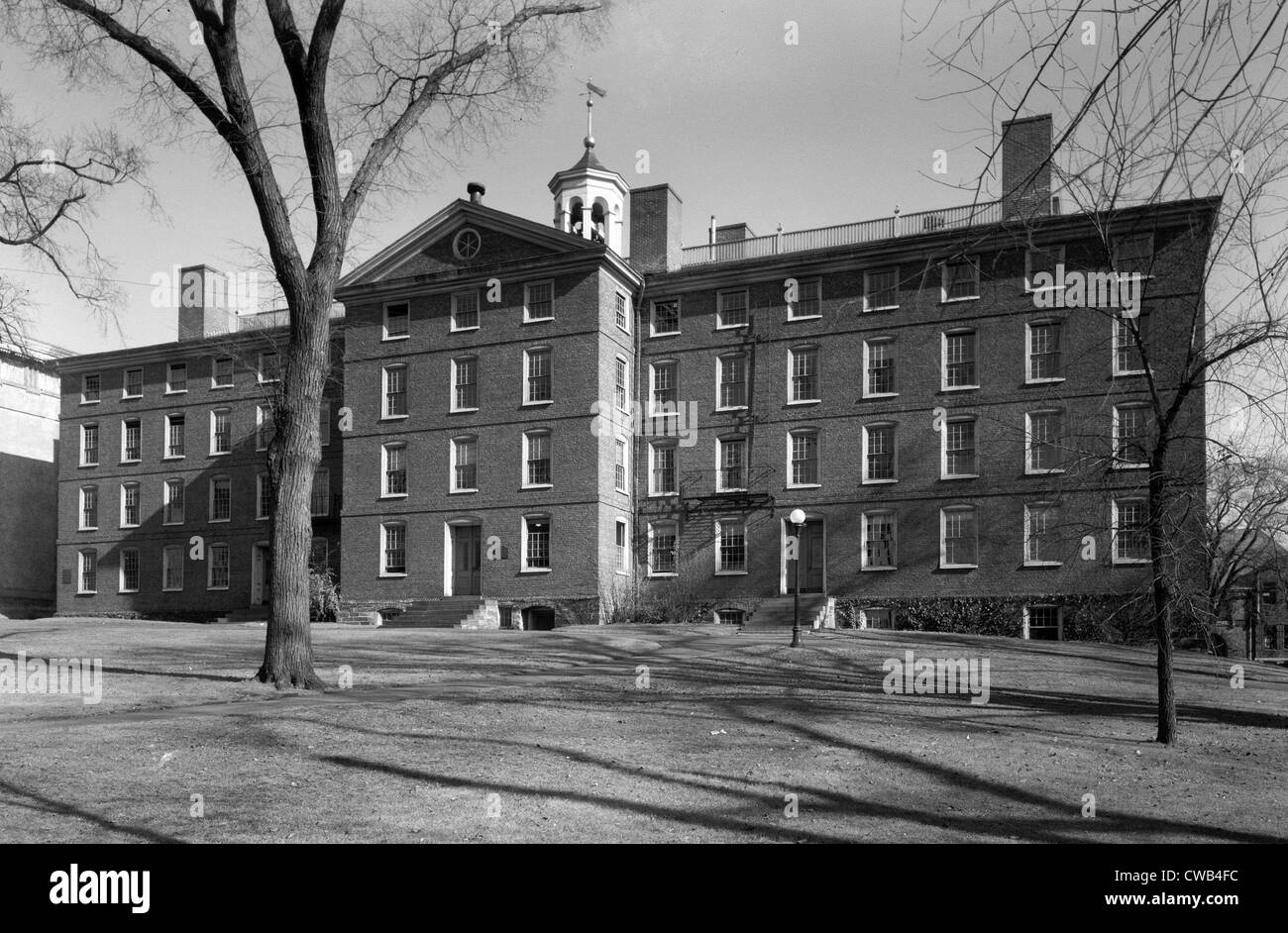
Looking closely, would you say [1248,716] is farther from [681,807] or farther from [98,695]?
[98,695]

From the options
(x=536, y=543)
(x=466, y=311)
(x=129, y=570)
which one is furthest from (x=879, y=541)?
(x=129, y=570)

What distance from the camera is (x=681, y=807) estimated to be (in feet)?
32.9

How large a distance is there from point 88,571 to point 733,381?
101ft

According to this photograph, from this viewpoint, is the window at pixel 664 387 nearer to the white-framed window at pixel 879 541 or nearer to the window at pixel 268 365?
the white-framed window at pixel 879 541

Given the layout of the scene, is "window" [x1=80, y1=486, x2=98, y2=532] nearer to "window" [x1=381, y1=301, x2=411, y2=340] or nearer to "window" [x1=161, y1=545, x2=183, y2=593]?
"window" [x1=161, y1=545, x2=183, y2=593]

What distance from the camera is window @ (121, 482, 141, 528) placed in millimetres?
50094

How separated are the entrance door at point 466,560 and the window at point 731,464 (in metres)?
8.67

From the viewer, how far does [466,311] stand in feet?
134

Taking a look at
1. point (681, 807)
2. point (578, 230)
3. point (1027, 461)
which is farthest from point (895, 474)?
point (681, 807)

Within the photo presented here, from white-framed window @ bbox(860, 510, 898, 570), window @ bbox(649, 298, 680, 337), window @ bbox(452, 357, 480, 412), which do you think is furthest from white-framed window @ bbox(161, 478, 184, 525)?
white-framed window @ bbox(860, 510, 898, 570)

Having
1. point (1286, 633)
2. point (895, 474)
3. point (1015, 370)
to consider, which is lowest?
point (1286, 633)

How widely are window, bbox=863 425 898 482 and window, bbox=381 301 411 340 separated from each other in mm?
16891

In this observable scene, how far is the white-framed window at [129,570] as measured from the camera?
4944 cm

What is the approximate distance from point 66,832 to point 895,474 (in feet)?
104
